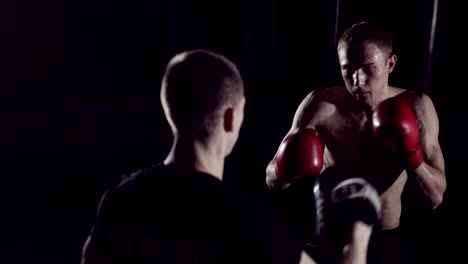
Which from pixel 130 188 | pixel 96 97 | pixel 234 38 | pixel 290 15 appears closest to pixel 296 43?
pixel 290 15

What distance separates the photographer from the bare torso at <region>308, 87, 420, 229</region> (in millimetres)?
2600

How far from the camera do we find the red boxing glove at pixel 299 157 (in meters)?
2.45

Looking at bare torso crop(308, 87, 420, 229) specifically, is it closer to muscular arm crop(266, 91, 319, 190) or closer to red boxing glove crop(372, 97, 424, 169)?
muscular arm crop(266, 91, 319, 190)

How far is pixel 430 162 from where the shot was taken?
2559 millimetres

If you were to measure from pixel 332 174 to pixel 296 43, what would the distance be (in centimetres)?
860

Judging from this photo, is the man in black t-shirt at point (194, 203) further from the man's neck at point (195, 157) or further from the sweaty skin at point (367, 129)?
the sweaty skin at point (367, 129)

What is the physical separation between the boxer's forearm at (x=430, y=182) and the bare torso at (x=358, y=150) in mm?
170

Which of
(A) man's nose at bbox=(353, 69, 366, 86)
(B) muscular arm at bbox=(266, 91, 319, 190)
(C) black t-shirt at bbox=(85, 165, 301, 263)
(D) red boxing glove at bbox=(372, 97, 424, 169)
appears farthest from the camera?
(B) muscular arm at bbox=(266, 91, 319, 190)

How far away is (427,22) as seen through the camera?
9.37 meters

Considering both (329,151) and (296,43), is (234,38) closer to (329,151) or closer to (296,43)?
(296,43)

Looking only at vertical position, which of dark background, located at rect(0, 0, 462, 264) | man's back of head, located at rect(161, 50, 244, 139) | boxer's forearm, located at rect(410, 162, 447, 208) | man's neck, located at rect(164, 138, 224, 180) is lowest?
dark background, located at rect(0, 0, 462, 264)

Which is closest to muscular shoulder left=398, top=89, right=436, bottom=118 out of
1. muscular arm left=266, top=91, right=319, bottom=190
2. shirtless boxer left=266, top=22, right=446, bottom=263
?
shirtless boxer left=266, top=22, right=446, bottom=263

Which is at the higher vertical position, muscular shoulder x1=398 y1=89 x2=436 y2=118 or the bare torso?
muscular shoulder x1=398 y1=89 x2=436 y2=118

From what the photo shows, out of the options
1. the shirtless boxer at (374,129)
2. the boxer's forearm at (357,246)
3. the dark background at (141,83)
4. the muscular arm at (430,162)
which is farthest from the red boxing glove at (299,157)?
the dark background at (141,83)
